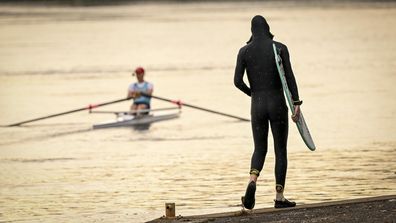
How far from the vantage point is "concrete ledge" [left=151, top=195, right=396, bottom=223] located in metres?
12.9

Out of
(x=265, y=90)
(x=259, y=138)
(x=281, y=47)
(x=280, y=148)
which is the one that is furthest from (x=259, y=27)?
(x=280, y=148)

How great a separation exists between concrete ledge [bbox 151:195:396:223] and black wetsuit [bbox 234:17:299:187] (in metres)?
0.56

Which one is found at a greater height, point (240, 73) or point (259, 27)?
point (259, 27)

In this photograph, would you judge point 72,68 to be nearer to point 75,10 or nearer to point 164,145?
point 164,145

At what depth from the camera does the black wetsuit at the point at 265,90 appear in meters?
14.1

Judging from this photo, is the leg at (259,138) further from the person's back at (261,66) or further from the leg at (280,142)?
the person's back at (261,66)

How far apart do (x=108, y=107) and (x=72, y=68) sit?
59.5 ft

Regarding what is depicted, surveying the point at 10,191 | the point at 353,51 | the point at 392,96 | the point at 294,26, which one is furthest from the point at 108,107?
the point at 294,26

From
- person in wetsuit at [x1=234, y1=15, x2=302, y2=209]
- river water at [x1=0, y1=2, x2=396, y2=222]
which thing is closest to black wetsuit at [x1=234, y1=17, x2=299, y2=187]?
person in wetsuit at [x1=234, y1=15, x2=302, y2=209]

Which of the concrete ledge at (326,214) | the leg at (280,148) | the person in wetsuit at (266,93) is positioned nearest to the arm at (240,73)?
the person in wetsuit at (266,93)

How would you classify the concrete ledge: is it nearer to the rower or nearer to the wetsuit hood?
the wetsuit hood

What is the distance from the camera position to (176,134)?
29.2 m

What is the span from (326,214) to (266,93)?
160 cm

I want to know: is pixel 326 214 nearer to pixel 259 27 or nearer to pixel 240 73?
pixel 240 73
